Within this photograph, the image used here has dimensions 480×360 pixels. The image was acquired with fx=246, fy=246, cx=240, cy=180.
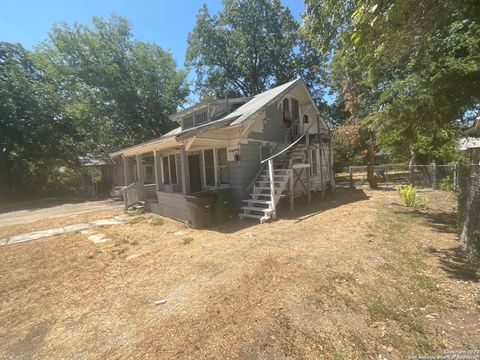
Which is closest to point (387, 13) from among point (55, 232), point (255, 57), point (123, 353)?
point (123, 353)

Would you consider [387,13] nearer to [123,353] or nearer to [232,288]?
[232,288]

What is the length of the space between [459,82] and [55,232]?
41.8ft

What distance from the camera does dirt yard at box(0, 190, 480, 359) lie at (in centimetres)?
267

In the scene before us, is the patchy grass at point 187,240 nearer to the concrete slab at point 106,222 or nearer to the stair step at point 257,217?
the stair step at point 257,217

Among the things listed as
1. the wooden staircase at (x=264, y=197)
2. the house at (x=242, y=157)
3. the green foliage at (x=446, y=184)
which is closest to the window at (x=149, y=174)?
the house at (x=242, y=157)

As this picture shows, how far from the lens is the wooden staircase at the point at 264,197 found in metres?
8.37

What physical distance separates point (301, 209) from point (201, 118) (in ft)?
24.5

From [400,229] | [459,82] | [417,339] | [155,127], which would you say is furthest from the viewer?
[155,127]

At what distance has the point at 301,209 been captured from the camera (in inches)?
389

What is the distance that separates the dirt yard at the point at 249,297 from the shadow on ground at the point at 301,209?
1089 millimetres

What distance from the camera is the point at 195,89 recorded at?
28.1 meters

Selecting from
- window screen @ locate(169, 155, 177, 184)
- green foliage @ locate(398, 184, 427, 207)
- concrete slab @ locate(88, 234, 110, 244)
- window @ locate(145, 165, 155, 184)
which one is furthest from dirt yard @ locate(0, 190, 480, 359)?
window @ locate(145, 165, 155, 184)

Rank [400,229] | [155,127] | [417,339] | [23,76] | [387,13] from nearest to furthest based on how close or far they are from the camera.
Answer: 1. [417,339]
2. [387,13]
3. [400,229]
4. [23,76]
5. [155,127]

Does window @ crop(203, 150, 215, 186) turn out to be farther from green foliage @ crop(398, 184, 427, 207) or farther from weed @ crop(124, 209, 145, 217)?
green foliage @ crop(398, 184, 427, 207)
